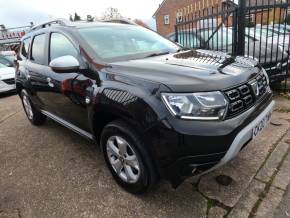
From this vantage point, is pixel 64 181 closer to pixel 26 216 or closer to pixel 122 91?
pixel 26 216

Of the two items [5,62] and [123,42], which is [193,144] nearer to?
[123,42]

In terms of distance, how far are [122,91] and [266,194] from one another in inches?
60.8

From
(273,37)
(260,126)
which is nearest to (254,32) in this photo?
(273,37)

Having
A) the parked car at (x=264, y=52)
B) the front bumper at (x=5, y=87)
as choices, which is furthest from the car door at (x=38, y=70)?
the front bumper at (x=5, y=87)

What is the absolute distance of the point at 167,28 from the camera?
38531mm

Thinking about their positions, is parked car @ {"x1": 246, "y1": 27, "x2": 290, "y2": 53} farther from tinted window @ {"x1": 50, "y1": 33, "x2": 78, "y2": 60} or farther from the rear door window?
the rear door window

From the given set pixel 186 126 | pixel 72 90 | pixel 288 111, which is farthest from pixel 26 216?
pixel 288 111

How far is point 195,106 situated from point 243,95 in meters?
0.48

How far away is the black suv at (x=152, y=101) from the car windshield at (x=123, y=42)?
0.04ft

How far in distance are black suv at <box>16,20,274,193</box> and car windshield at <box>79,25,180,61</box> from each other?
11 millimetres

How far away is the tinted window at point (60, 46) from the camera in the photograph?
9.35 feet

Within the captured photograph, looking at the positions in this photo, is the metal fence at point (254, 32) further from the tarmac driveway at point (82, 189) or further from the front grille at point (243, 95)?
the front grille at point (243, 95)

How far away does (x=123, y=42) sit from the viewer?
3020 mm

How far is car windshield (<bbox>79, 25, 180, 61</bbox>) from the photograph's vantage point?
273cm
